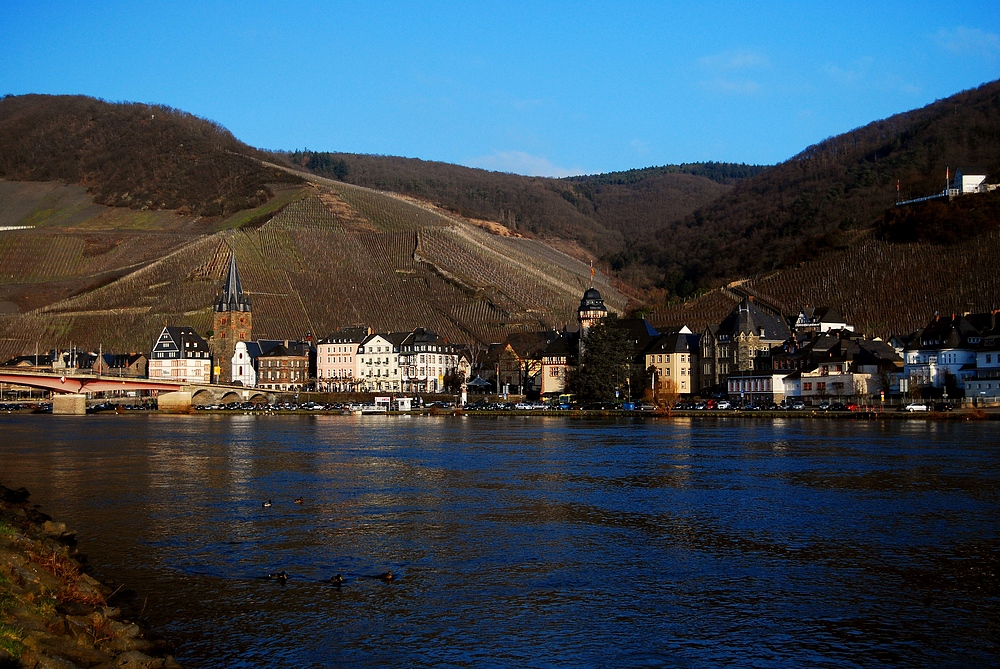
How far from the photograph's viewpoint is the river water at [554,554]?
18266 millimetres

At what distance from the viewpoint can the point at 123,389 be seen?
116938 mm

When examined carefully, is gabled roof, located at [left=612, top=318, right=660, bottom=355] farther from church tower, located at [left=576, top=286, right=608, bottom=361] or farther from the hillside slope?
the hillside slope

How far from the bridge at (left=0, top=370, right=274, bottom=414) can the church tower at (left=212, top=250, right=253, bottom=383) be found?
10805 mm

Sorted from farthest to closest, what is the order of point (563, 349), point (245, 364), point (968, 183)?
point (968, 183) < point (245, 364) < point (563, 349)

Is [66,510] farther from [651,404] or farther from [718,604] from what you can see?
[651,404]

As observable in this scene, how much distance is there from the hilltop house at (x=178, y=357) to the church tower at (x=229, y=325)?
262 centimetres

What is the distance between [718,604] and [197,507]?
1813 cm

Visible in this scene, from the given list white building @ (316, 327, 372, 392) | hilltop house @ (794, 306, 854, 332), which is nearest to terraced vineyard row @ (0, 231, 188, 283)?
white building @ (316, 327, 372, 392)

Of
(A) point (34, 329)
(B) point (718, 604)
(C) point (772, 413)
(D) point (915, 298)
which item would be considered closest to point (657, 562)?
(B) point (718, 604)

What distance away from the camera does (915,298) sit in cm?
12400

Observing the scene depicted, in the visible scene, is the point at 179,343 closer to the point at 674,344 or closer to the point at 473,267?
the point at 473,267

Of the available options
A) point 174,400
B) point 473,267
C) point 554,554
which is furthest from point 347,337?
point 554,554

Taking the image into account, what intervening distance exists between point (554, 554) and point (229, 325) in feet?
400

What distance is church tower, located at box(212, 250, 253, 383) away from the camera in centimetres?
13950
